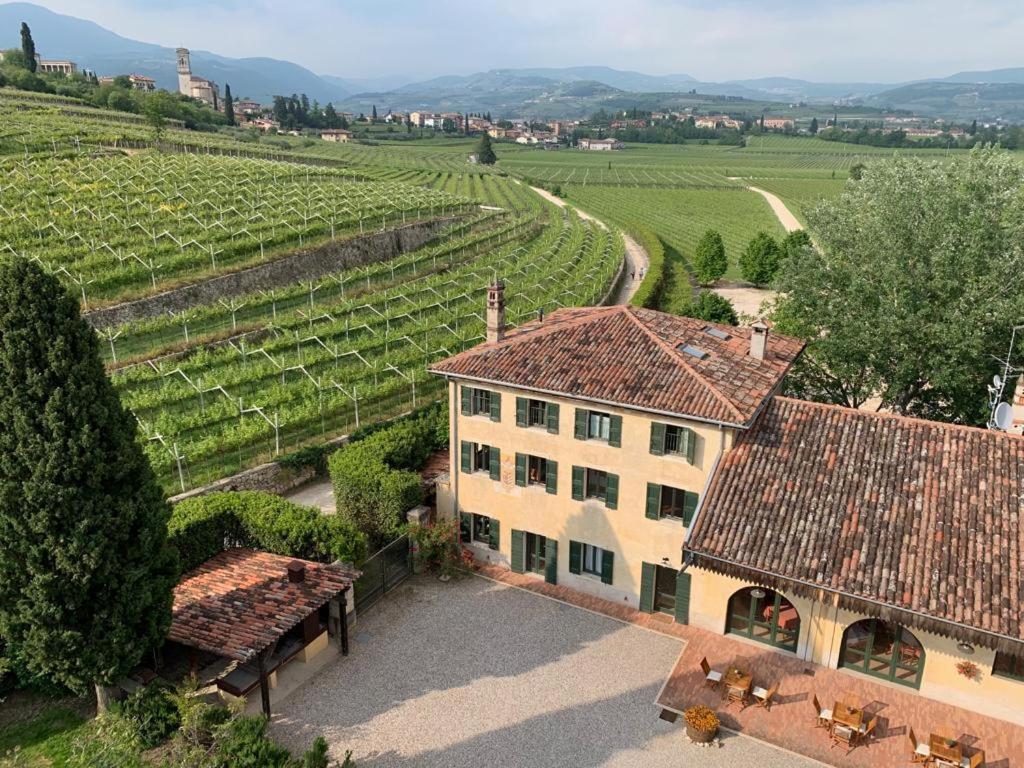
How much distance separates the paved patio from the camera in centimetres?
1748

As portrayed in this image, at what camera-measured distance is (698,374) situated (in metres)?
21.9

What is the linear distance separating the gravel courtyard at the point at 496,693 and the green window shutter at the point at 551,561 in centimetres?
87

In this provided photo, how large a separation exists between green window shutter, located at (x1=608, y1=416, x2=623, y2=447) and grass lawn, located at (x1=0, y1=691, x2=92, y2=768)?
14997mm

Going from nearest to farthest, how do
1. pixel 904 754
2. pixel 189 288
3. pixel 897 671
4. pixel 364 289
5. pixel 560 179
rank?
pixel 904 754, pixel 897 671, pixel 189 288, pixel 364 289, pixel 560 179

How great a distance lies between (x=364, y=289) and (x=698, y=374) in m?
36.3

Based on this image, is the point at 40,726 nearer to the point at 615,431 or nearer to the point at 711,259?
the point at 615,431

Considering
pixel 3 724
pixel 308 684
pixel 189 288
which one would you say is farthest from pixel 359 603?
pixel 189 288

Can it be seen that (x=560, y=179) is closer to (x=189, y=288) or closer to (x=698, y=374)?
(x=189, y=288)

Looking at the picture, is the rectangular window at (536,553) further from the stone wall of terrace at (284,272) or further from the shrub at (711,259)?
the shrub at (711,259)

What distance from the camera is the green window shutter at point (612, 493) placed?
2236cm

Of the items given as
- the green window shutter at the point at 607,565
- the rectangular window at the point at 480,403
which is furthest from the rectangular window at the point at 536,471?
the green window shutter at the point at 607,565

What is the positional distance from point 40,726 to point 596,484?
50.8 feet

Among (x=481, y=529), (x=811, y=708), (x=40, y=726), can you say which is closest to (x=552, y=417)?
(x=481, y=529)

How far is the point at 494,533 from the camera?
2505 cm
